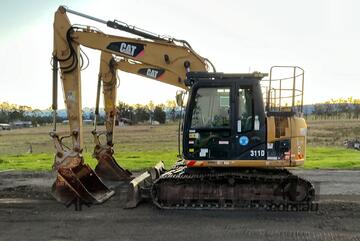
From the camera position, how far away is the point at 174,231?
976 centimetres

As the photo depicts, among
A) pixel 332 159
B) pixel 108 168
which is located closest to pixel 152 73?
pixel 108 168

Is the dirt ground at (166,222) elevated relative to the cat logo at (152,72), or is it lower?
lower

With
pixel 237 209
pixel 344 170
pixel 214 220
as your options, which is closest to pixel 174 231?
pixel 214 220

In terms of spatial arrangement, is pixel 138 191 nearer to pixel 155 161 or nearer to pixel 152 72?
pixel 152 72

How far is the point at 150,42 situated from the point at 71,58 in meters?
2.03

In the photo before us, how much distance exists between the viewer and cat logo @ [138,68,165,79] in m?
15.3

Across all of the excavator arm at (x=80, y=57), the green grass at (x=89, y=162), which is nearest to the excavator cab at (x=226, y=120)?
the excavator arm at (x=80, y=57)

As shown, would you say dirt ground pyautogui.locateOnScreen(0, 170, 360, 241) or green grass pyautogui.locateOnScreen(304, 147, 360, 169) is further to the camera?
green grass pyautogui.locateOnScreen(304, 147, 360, 169)

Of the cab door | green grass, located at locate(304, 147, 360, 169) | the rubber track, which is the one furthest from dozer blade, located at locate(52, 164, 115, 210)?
green grass, located at locate(304, 147, 360, 169)

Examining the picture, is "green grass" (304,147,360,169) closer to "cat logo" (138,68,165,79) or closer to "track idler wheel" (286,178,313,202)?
"cat logo" (138,68,165,79)

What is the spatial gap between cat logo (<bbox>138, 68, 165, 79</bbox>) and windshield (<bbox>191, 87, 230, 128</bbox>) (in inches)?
132

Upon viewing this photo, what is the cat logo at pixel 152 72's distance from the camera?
50.1 ft

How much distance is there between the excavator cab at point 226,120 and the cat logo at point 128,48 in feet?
8.29

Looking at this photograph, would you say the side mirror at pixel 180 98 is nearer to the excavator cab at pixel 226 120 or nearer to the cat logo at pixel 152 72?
the excavator cab at pixel 226 120
